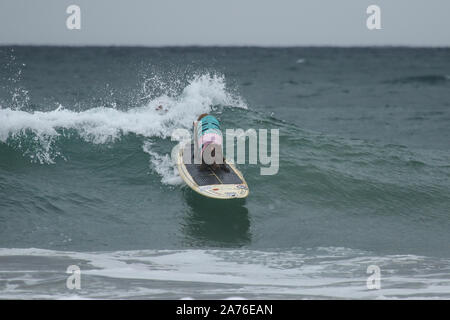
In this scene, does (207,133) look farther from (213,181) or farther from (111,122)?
(111,122)

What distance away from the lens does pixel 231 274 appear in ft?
32.6

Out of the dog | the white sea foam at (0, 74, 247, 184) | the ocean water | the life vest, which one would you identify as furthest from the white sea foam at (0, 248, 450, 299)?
the white sea foam at (0, 74, 247, 184)

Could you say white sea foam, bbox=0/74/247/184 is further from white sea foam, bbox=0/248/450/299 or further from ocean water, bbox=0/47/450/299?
white sea foam, bbox=0/248/450/299

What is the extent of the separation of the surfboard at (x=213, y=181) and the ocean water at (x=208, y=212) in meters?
0.57

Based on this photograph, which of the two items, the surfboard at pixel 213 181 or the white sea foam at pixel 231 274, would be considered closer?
the white sea foam at pixel 231 274

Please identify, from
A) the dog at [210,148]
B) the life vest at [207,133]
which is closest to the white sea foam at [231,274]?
the dog at [210,148]

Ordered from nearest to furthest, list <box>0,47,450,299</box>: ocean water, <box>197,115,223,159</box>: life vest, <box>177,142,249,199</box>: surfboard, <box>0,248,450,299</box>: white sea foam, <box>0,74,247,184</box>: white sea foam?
<box>0,248,450,299</box>: white sea foam → <box>0,47,450,299</box>: ocean water → <box>177,142,249,199</box>: surfboard → <box>197,115,223,159</box>: life vest → <box>0,74,247,184</box>: white sea foam

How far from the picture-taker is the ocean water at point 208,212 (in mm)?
9547

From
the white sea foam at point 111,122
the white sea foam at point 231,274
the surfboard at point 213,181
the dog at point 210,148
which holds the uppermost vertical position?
the white sea foam at point 111,122

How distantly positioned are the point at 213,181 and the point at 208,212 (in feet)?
2.50

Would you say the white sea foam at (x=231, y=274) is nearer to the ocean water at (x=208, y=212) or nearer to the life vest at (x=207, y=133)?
the ocean water at (x=208, y=212)

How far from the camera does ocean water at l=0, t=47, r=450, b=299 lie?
9547 mm

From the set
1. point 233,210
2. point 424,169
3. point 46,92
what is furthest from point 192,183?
point 46,92

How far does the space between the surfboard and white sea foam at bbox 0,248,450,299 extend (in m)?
1.81
